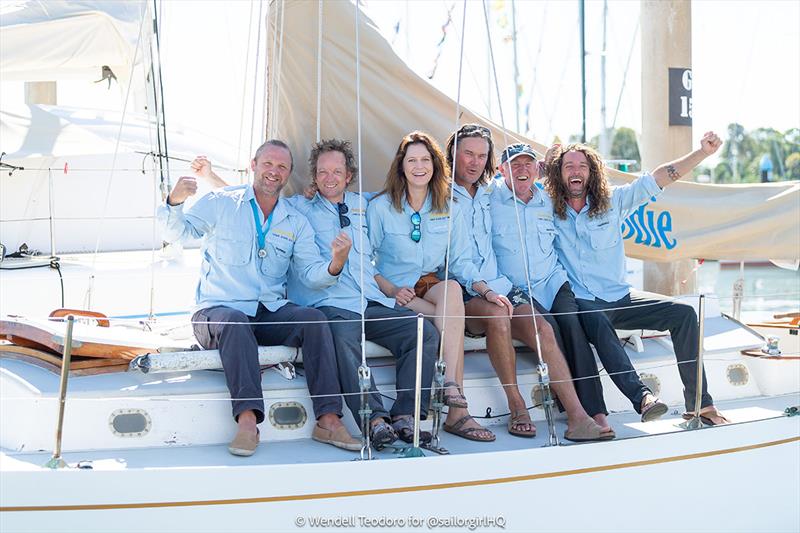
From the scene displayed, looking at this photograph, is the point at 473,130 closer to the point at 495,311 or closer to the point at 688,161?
the point at 495,311

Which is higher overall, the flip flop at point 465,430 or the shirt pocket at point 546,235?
the shirt pocket at point 546,235

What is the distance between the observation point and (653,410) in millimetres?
4066

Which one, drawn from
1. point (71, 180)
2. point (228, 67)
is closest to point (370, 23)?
point (228, 67)

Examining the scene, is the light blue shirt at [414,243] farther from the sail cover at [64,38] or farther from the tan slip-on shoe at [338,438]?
the sail cover at [64,38]

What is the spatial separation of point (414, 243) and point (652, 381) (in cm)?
136

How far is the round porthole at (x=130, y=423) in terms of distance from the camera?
3.81 metres

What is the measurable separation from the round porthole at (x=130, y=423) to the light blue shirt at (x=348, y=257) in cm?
94

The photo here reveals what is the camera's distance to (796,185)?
5.56 meters

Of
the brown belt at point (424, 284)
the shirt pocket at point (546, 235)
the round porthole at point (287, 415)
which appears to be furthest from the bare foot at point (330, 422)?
the shirt pocket at point (546, 235)

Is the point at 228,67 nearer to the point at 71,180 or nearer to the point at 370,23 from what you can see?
the point at 71,180

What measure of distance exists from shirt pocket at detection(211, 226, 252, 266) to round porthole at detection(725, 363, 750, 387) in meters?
2.53

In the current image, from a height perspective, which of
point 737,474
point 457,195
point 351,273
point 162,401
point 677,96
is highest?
point 677,96

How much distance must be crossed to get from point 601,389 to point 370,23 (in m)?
2.31

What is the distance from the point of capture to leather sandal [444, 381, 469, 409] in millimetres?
4125
